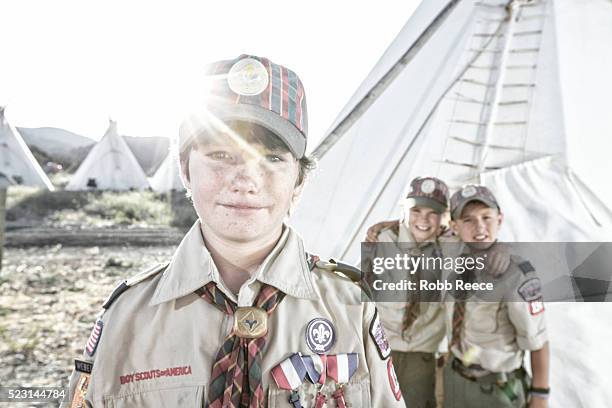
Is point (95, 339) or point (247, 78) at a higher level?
point (247, 78)

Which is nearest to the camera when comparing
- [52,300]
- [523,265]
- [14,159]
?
[523,265]

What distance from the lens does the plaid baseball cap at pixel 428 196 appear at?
2070 mm

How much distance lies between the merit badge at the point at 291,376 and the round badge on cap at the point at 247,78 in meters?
0.54

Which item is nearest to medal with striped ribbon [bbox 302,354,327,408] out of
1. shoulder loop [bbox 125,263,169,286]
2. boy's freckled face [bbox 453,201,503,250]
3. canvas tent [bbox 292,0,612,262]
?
shoulder loop [bbox 125,263,169,286]

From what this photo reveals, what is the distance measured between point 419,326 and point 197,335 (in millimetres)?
1244

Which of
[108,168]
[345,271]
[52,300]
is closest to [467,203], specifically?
[345,271]

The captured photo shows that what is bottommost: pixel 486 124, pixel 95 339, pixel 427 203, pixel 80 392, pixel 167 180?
pixel 80 392

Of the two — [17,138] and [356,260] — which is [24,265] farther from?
[356,260]

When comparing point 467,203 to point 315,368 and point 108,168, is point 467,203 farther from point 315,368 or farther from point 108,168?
point 108,168

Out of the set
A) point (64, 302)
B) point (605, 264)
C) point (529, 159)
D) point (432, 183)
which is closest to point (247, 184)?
point (432, 183)

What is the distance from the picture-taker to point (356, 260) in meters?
2.62

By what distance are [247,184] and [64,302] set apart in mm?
3539

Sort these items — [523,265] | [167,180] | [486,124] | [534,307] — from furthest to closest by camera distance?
[167,180] → [486,124] → [523,265] → [534,307]

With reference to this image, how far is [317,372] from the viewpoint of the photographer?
0.98 meters
